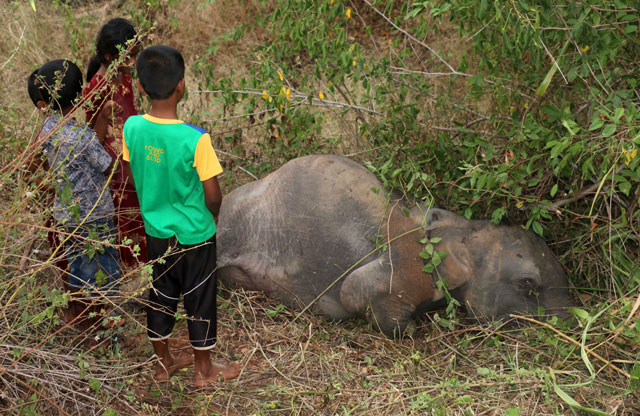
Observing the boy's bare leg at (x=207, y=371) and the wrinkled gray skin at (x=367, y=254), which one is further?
the wrinkled gray skin at (x=367, y=254)

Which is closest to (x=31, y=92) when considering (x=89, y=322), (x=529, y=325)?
(x=89, y=322)

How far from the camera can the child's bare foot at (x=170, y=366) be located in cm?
316

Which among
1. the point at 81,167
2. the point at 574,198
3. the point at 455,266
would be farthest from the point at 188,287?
the point at 574,198

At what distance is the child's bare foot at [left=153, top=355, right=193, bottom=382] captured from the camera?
3.16 m

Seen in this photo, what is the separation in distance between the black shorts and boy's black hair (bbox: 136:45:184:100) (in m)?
0.68

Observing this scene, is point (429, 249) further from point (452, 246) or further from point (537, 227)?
point (537, 227)

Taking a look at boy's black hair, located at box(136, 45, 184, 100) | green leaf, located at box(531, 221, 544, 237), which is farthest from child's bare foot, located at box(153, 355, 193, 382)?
green leaf, located at box(531, 221, 544, 237)

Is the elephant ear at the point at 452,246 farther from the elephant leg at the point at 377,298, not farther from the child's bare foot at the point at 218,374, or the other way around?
the child's bare foot at the point at 218,374

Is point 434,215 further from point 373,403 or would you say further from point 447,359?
point 373,403

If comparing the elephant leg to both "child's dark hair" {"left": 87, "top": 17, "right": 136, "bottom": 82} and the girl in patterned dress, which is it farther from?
"child's dark hair" {"left": 87, "top": 17, "right": 136, "bottom": 82}

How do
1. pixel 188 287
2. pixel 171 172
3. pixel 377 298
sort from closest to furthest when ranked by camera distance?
pixel 171 172 < pixel 188 287 < pixel 377 298

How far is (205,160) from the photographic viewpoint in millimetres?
2824

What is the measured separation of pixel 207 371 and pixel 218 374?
0.06m

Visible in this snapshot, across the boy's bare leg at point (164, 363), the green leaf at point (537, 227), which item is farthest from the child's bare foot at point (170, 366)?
the green leaf at point (537, 227)
